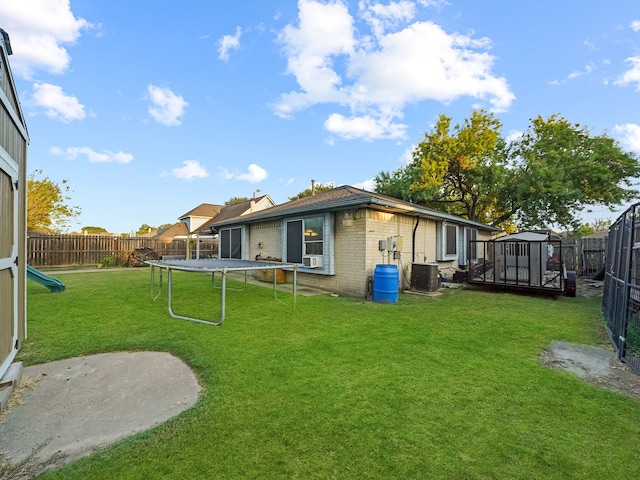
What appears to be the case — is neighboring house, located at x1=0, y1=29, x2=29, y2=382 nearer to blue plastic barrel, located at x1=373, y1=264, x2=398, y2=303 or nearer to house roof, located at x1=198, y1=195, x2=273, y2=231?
blue plastic barrel, located at x1=373, y1=264, x2=398, y2=303

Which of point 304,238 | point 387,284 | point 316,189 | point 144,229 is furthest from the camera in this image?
point 144,229

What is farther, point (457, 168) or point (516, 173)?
point (457, 168)

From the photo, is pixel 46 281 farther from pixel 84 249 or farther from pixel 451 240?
pixel 451 240

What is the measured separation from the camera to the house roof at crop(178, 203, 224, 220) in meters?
28.7

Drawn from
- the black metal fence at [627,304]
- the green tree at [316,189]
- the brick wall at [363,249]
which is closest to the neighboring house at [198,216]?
the green tree at [316,189]

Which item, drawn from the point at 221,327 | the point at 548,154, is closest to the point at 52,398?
the point at 221,327

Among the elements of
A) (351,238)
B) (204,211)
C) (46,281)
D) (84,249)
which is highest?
(204,211)

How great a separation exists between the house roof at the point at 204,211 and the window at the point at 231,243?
1706 centimetres

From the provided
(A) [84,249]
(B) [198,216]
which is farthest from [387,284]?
(B) [198,216]

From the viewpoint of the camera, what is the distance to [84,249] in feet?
51.4

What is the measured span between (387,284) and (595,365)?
3684mm

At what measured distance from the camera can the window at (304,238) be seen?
27.3 feet

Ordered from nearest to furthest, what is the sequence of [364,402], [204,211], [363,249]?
[364,402] → [363,249] → [204,211]

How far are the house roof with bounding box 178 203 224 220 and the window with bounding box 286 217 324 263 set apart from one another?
879 inches
